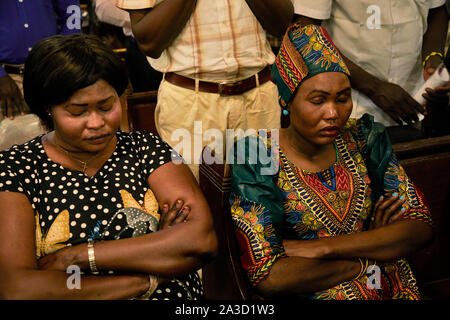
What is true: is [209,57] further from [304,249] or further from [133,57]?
[133,57]

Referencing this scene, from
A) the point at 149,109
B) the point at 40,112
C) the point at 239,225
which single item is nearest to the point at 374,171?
the point at 239,225

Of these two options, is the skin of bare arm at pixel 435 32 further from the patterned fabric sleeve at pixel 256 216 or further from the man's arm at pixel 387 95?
the patterned fabric sleeve at pixel 256 216

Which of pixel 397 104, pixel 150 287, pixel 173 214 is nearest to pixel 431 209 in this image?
pixel 397 104

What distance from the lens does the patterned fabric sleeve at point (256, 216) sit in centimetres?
176

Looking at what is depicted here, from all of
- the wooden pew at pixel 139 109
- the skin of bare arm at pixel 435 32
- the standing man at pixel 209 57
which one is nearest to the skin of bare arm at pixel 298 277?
the standing man at pixel 209 57

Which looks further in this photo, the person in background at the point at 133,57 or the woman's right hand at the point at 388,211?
the person in background at the point at 133,57

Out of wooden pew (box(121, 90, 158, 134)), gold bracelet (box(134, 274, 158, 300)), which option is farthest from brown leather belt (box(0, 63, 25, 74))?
gold bracelet (box(134, 274, 158, 300))

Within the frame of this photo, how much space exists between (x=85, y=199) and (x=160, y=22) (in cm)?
90

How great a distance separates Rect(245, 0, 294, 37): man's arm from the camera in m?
2.28

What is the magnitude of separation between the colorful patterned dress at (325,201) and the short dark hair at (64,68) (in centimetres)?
60

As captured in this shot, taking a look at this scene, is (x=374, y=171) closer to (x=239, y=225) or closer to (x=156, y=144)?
(x=239, y=225)

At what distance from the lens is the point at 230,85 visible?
94.3 inches

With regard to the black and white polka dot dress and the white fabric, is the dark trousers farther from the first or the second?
the black and white polka dot dress

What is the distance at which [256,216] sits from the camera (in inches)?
70.7
